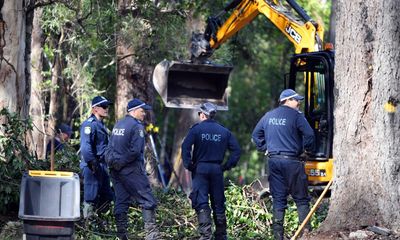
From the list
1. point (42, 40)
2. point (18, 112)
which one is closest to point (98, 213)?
point (18, 112)

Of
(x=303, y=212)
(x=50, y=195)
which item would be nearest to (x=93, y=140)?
(x=50, y=195)

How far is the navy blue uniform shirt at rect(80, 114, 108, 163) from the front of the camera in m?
14.4

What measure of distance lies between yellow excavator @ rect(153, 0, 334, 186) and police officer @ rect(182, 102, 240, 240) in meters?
2.66

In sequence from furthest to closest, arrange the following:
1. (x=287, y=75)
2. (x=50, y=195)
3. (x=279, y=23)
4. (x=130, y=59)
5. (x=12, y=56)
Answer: (x=130, y=59)
(x=279, y=23)
(x=287, y=75)
(x=12, y=56)
(x=50, y=195)

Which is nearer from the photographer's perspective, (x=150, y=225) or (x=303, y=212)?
(x=150, y=225)

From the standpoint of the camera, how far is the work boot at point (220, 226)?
1354 centimetres

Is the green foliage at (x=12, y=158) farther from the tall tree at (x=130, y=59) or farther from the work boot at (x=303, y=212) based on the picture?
the tall tree at (x=130, y=59)

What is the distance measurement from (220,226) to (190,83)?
19.3 feet

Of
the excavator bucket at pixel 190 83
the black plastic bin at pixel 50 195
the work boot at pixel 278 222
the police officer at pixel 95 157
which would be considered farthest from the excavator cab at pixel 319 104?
the black plastic bin at pixel 50 195

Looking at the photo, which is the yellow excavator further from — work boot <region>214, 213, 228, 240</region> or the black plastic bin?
the black plastic bin

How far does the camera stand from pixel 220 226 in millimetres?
13562

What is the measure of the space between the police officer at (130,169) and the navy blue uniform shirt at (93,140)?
0.96 meters

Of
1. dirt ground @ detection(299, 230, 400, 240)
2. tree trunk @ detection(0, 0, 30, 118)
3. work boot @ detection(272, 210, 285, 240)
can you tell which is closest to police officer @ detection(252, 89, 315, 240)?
work boot @ detection(272, 210, 285, 240)

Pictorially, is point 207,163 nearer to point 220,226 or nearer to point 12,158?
point 220,226
